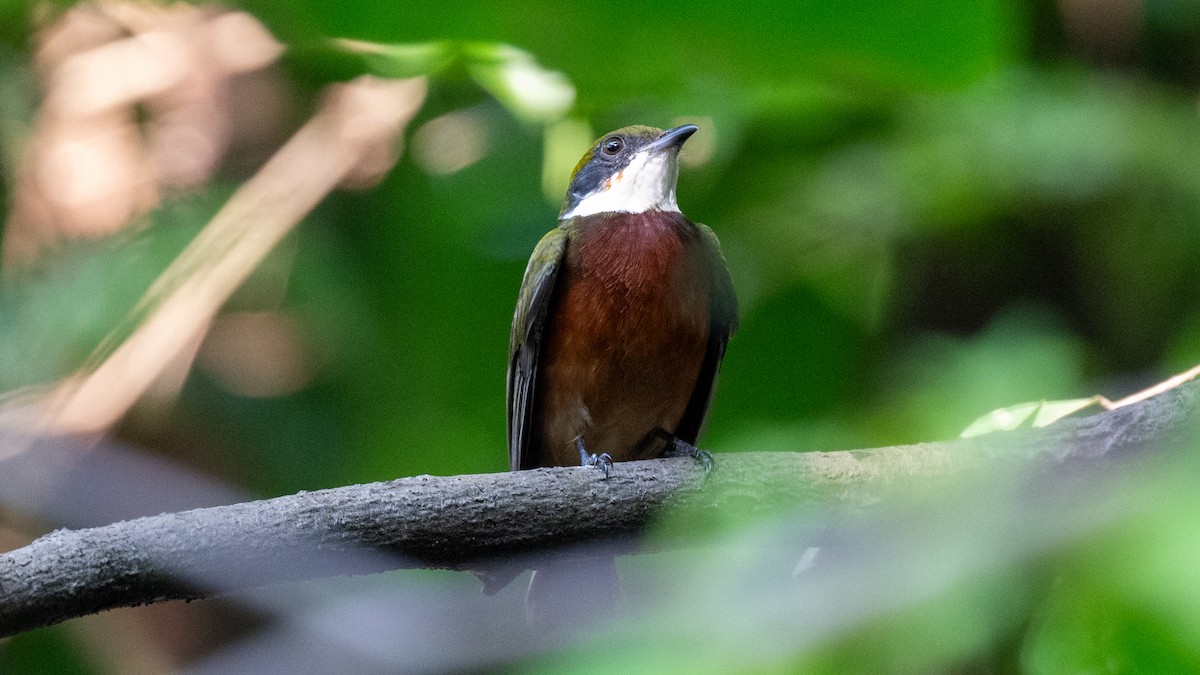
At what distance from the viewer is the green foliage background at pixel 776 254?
12.5 ft

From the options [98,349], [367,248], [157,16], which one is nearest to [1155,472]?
[98,349]

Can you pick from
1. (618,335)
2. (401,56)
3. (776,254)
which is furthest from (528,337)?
(776,254)

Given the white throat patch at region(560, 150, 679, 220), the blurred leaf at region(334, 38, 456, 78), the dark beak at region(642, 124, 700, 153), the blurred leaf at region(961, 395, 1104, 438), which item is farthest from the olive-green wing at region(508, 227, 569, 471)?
the blurred leaf at region(961, 395, 1104, 438)

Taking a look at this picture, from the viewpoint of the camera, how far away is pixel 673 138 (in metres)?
3.71

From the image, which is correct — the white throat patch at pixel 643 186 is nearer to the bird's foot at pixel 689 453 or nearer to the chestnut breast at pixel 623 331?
the chestnut breast at pixel 623 331

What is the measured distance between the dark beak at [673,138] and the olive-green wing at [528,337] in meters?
0.44

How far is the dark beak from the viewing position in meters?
3.64

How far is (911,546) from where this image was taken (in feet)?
3.41

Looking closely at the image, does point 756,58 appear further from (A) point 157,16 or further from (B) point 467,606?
(A) point 157,16

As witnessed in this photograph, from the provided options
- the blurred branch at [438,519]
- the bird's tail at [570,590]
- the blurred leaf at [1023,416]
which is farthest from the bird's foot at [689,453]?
the blurred leaf at [1023,416]

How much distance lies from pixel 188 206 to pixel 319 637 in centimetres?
220

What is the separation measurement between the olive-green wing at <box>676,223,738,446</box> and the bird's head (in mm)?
205

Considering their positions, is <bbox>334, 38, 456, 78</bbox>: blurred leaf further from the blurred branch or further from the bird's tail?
the bird's tail

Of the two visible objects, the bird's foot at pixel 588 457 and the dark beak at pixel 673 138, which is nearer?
the bird's foot at pixel 588 457
